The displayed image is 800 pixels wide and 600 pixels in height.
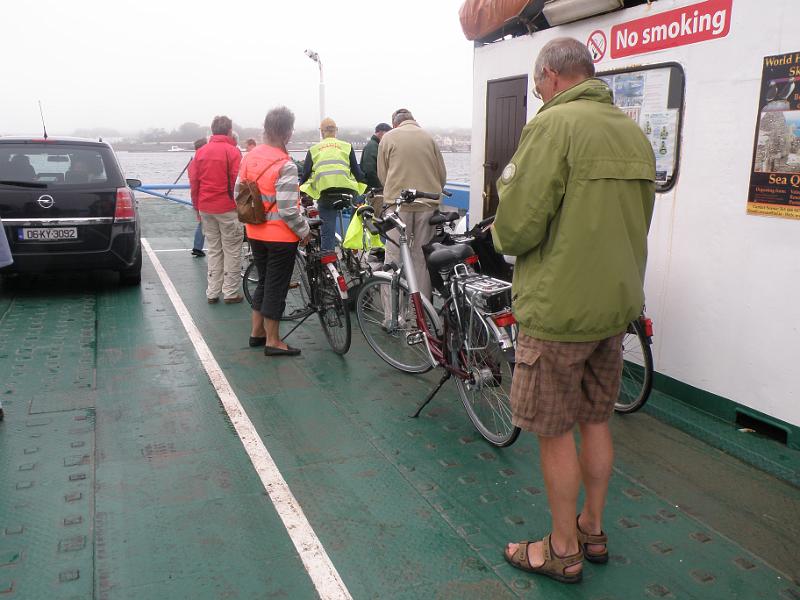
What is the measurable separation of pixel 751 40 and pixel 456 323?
2.23m

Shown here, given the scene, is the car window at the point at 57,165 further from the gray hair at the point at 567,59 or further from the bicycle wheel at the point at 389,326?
the gray hair at the point at 567,59

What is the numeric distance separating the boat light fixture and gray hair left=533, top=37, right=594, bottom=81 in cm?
232

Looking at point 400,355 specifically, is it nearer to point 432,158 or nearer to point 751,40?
point 432,158

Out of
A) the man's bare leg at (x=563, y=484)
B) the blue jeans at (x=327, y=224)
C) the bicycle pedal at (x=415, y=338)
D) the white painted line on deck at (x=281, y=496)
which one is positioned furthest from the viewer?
the blue jeans at (x=327, y=224)

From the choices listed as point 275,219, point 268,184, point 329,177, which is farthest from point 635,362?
point 329,177

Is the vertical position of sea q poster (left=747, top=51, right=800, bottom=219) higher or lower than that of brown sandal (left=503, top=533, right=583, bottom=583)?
higher

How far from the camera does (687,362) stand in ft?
14.2

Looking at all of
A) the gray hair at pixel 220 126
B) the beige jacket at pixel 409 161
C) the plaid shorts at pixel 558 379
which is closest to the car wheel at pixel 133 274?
the gray hair at pixel 220 126

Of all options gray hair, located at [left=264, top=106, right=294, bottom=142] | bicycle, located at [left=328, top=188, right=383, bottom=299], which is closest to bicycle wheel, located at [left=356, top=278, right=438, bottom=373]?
bicycle, located at [left=328, top=188, right=383, bottom=299]

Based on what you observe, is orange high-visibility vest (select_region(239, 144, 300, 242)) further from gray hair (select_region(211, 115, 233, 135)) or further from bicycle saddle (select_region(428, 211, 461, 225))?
gray hair (select_region(211, 115, 233, 135))

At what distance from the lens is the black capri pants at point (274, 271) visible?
5406 millimetres

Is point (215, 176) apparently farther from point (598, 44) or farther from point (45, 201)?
point (598, 44)

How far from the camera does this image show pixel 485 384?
13.0 feet

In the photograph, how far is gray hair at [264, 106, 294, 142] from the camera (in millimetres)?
5250
